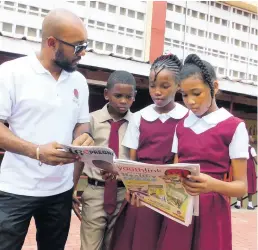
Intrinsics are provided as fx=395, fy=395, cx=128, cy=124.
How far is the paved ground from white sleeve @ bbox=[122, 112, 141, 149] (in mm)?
2022

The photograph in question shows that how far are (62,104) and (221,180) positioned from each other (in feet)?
2.83

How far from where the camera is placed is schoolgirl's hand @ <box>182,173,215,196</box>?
1.61 meters

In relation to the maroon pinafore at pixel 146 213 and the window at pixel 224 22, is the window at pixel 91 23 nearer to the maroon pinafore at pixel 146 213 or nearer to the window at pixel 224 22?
the window at pixel 224 22

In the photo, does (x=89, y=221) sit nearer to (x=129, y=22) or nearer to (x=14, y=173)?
(x=14, y=173)

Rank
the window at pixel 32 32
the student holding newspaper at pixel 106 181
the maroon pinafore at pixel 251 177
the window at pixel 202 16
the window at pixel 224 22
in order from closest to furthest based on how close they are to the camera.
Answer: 1. the student holding newspaper at pixel 106 181
2. the window at pixel 32 32
3. the maroon pinafore at pixel 251 177
4. the window at pixel 202 16
5. the window at pixel 224 22

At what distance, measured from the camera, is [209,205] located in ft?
6.08

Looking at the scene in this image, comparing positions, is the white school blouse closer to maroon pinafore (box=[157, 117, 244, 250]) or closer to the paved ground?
maroon pinafore (box=[157, 117, 244, 250])

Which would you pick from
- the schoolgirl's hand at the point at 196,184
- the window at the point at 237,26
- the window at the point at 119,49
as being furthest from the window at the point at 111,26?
the schoolgirl's hand at the point at 196,184

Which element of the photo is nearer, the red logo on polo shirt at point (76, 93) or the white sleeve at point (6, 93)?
the white sleeve at point (6, 93)

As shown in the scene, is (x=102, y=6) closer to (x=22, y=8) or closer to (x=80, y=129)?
(x=22, y=8)

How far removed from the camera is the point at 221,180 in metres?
1.81

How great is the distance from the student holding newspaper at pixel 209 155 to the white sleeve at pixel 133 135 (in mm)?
351

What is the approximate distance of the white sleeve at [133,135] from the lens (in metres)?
2.20

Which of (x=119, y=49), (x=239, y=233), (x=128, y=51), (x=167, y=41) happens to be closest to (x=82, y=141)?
(x=239, y=233)
